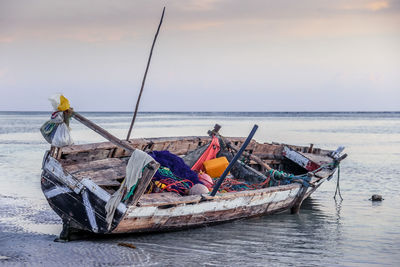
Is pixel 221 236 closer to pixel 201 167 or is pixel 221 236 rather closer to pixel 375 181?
pixel 201 167

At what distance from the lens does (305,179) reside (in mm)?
9273

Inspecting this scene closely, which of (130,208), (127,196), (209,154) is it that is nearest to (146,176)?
(127,196)

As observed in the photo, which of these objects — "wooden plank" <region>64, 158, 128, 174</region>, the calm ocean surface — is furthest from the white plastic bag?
the calm ocean surface

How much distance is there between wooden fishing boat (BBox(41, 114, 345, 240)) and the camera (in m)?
6.66

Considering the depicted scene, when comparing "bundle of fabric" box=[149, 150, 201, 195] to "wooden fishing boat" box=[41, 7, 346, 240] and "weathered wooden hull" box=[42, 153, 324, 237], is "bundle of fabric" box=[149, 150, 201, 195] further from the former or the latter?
"weathered wooden hull" box=[42, 153, 324, 237]

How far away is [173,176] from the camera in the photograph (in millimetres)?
8094

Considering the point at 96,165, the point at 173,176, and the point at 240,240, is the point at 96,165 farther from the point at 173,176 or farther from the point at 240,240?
the point at 240,240

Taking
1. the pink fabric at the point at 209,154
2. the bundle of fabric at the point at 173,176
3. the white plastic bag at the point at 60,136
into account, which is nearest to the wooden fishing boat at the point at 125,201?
the white plastic bag at the point at 60,136

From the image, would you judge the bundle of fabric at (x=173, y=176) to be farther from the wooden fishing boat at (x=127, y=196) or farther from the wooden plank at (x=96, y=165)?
the wooden plank at (x=96, y=165)

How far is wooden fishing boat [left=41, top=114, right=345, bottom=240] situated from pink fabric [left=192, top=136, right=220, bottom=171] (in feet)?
3.25

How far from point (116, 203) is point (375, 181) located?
9.37 meters

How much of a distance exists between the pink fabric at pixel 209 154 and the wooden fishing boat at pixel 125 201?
99cm

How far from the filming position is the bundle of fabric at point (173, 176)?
7795 mm

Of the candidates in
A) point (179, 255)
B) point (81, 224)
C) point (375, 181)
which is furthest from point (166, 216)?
point (375, 181)
